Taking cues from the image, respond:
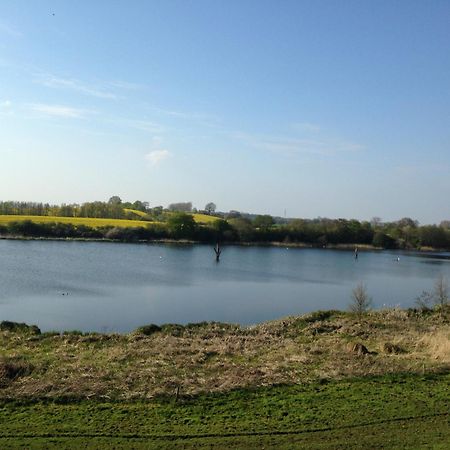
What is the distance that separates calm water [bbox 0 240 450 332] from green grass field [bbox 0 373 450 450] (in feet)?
38.8

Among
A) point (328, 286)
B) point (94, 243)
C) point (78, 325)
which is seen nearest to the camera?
point (78, 325)

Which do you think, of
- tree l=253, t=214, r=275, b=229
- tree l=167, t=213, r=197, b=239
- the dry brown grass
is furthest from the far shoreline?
the dry brown grass

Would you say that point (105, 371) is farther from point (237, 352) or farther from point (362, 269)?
point (362, 269)

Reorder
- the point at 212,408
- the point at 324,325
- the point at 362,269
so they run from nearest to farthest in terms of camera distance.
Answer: the point at 212,408 → the point at 324,325 → the point at 362,269

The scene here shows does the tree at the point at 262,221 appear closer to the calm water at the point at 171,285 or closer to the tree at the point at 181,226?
the tree at the point at 181,226

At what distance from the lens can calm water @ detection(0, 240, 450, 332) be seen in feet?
83.6

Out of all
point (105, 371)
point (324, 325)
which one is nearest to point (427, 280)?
point (324, 325)

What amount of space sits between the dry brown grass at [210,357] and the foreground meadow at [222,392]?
5cm

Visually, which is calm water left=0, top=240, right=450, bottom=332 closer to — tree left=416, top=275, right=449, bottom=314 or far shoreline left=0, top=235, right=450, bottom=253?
tree left=416, top=275, right=449, bottom=314

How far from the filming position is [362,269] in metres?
Answer: 59.2

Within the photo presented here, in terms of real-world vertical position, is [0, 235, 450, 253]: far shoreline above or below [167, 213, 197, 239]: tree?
below

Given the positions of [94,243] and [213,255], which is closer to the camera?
[213,255]

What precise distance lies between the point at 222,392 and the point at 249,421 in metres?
1.56

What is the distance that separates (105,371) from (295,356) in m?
5.21
